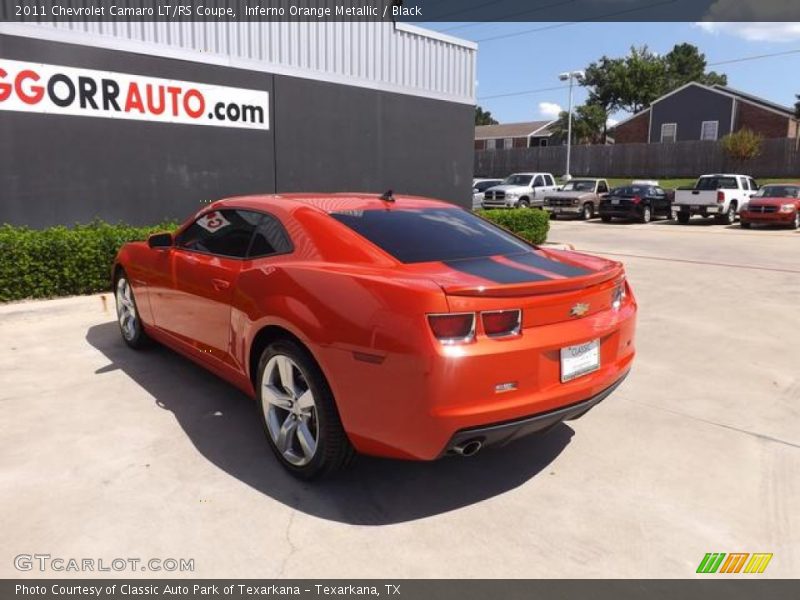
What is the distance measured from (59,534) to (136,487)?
1.56 feet

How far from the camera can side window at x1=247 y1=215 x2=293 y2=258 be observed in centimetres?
369

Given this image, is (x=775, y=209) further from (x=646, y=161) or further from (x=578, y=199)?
(x=646, y=161)

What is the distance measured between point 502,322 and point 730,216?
2446cm

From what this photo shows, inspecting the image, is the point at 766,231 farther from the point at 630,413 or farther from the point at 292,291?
the point at 292,291

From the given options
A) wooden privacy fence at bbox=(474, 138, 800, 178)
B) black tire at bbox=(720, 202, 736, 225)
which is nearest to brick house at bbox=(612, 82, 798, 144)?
wooden privacy fence at bbox=(474, 138, 800, 178)

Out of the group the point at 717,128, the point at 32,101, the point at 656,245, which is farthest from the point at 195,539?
the point at 717,128

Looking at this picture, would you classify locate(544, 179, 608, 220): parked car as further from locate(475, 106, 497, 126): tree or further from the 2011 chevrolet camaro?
locate(475, 106, 497, 126): tree

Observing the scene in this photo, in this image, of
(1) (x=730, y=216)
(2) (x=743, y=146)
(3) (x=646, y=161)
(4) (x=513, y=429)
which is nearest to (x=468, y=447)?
(4) (x=513, y=429)

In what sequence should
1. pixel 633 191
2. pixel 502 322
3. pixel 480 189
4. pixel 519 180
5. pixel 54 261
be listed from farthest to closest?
1. pixel 480 189
2. pixel 519 180
3. pixel 633 191
4. pixel 54 261
5. pixel 502 322

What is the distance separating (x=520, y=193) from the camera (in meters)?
26.8

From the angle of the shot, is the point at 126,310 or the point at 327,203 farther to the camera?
the point at 126,310

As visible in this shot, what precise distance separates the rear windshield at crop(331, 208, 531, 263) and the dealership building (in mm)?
6933

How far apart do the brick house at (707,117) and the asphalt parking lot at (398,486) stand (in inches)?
1814

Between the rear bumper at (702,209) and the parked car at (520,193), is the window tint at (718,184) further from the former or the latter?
the parked car at (520,193)
